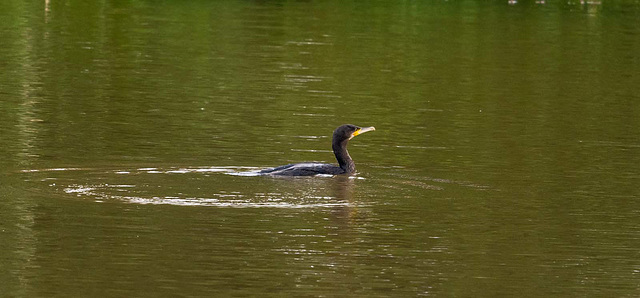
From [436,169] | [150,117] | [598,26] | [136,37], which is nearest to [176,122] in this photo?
[150,117]

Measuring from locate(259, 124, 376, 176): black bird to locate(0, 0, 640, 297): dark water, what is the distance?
0.62ft

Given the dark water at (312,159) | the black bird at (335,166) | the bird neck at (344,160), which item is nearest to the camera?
the dark water at (312,159)

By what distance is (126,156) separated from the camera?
1789cm

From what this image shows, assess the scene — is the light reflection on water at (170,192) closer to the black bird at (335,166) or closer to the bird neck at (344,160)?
the black bird at (335,166)

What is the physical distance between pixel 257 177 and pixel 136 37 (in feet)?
59.6

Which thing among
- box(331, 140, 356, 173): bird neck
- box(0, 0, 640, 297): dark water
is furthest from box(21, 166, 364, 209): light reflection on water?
box(331, 140, 356, 173): bird neck

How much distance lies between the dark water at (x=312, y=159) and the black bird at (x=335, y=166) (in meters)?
0.19

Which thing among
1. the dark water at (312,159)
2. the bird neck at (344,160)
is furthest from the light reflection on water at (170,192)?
the bird neck at (344,160)

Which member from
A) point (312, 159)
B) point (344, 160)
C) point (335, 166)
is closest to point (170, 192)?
point (335, 166)

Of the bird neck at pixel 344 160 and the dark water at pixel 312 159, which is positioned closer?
the dark water at pixel 312 159

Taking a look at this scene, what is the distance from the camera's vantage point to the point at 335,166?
57.0ft

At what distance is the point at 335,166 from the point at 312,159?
167 centimetres

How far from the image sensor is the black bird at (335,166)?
659 inches

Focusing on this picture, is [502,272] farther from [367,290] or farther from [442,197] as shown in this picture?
[442,197]
